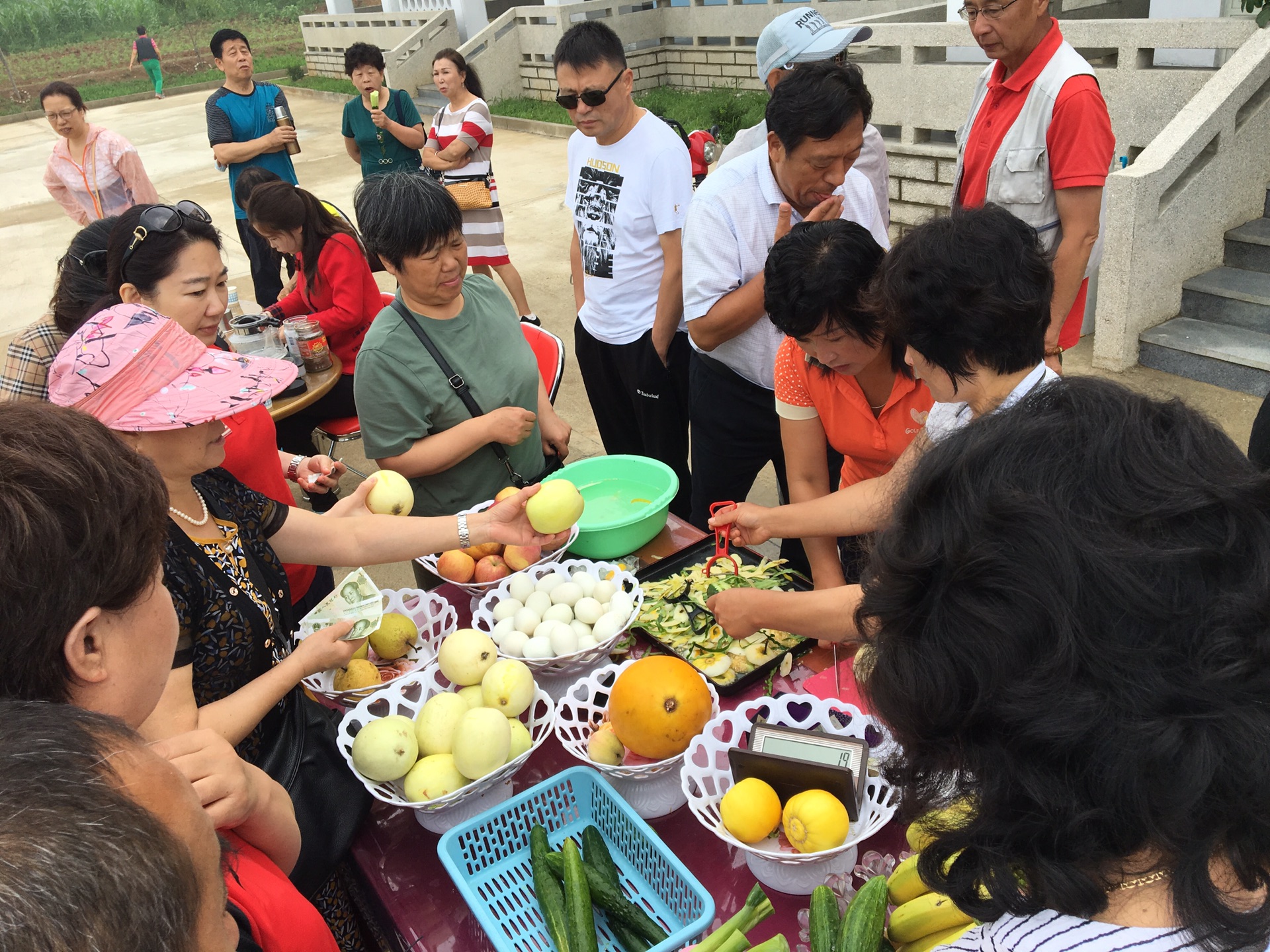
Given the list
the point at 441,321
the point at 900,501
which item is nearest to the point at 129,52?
the point at 441,321

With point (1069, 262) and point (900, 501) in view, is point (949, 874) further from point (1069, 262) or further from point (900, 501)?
point (1069, 262)

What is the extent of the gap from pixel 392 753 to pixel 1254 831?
1395 millimetres

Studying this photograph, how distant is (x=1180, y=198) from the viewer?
17.0ft

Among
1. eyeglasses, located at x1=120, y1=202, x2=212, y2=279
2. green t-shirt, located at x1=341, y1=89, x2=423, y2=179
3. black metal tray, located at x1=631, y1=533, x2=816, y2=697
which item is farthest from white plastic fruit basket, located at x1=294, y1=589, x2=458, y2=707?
green t-shirt, located at x1=341, y1=89, x2=423, y2=179

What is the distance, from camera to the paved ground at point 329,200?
5281 mm

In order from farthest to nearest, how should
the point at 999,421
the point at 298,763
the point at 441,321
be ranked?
the point at 441,321
the point at 298,763
the point at 999,421

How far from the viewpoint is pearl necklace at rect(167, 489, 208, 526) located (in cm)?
187

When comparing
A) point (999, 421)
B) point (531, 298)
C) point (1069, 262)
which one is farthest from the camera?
point (531, 298)

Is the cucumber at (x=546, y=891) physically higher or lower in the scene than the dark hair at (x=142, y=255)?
lower

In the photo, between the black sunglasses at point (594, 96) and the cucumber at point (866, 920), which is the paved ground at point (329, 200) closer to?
the cucumber at point (866, 920)

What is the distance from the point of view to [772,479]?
16.4ft

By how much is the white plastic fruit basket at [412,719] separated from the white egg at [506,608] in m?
0.21

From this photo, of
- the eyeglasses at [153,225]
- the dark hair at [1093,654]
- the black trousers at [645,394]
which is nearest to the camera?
the dark hair at [1093,654]

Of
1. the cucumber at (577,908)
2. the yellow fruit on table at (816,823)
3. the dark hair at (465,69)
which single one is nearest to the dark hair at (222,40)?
the dark hair at (465,69)
